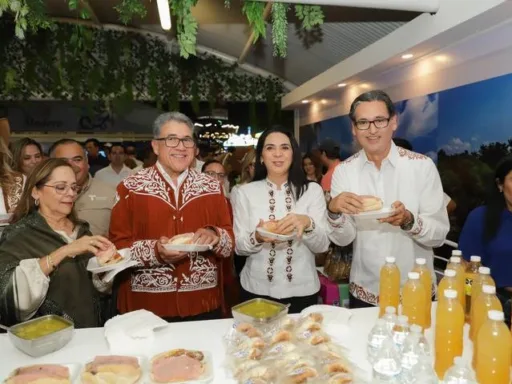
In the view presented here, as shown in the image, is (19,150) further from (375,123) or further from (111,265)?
(375,123)

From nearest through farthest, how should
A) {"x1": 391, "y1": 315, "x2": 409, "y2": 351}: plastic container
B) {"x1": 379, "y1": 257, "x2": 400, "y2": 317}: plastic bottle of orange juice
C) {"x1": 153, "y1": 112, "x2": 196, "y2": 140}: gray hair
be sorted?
{"x1": 391, "y1": 315, "x2": 409, "y2": 351}: plastic container < {"x1": 379, "y1": 257, "x2": 400, "y2": 317}: plastic bottle of orange juice < {"x1": 153, "y1": 112, "x2": 196, "y2": 140}: gray hair

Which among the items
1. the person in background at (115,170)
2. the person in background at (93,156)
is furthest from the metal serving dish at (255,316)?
the person in background at (93,156)

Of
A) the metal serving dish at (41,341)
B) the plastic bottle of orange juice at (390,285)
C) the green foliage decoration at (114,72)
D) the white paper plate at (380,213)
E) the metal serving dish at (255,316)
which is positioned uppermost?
the green foliage decoration at (114,72)

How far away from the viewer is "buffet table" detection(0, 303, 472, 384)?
167cm

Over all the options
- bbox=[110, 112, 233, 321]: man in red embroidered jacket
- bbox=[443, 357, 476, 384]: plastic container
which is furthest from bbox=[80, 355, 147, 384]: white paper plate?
bbox=[443, 357, 476, 384]: plastic container

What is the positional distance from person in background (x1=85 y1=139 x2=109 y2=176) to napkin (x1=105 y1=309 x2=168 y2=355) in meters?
5.93

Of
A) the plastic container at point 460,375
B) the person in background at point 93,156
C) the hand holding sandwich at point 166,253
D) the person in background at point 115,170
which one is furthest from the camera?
the person in background at point 93,156

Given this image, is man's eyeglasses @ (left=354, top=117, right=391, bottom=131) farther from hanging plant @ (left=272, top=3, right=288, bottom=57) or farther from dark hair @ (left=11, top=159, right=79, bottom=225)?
dark hair @ (left=11, top=159, right=79, bottom=225)

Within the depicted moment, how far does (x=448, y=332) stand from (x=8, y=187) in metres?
2.86

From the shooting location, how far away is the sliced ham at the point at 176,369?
4.96 ft

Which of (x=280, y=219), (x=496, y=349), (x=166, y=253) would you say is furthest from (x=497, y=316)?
(x=166, y=253)

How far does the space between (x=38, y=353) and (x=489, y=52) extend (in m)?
3.85

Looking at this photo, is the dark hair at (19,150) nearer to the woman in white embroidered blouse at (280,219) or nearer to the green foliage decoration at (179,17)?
the green foliage decoration at (179,17)

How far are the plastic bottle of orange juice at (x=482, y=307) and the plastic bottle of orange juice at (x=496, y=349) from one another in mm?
134
